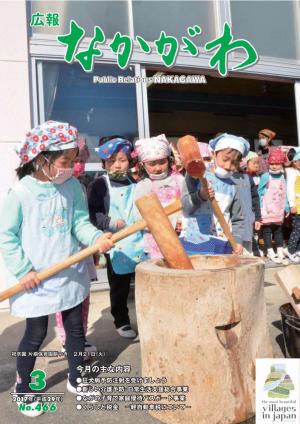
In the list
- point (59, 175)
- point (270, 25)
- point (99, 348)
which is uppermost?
point (270, 25)

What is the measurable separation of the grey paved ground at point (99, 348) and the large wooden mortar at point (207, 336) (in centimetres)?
19

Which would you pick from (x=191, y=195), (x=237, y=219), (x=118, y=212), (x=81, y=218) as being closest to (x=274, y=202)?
(x=237, y=219)

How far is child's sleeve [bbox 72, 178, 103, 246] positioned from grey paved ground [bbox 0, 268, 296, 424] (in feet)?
2.80

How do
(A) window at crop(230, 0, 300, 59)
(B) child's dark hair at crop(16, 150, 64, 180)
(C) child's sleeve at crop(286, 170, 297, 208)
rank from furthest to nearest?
(C) child's sleeve at crop(286, 170, 297, 208)
(A) window at crop(230, 0, 300, 59)
(B) child's dark hair at crop(16, 150, 64, 180)

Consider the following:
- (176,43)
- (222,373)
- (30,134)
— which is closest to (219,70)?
(176,43)

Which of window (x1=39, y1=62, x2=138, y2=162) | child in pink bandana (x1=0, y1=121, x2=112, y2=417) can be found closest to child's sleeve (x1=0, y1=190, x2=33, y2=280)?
child in pink bandana (x1=0, y1=121, x2=112, y2=417)

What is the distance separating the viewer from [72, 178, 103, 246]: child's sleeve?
7.27 feet

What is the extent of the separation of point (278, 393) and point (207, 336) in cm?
37

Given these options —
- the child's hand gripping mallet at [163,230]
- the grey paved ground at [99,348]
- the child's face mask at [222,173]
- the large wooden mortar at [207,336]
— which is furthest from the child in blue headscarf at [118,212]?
the large wooden mortar at [207,336]

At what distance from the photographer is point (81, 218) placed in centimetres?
229

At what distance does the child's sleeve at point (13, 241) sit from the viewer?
6.63 feet

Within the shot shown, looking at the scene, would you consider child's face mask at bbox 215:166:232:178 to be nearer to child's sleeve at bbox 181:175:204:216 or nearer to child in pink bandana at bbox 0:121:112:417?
child's sleeve at bbox 181:175:204:216

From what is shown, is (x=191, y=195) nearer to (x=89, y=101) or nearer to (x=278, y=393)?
(x=278, y=393)

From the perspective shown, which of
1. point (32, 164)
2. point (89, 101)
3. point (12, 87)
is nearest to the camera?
point (32, 164)
